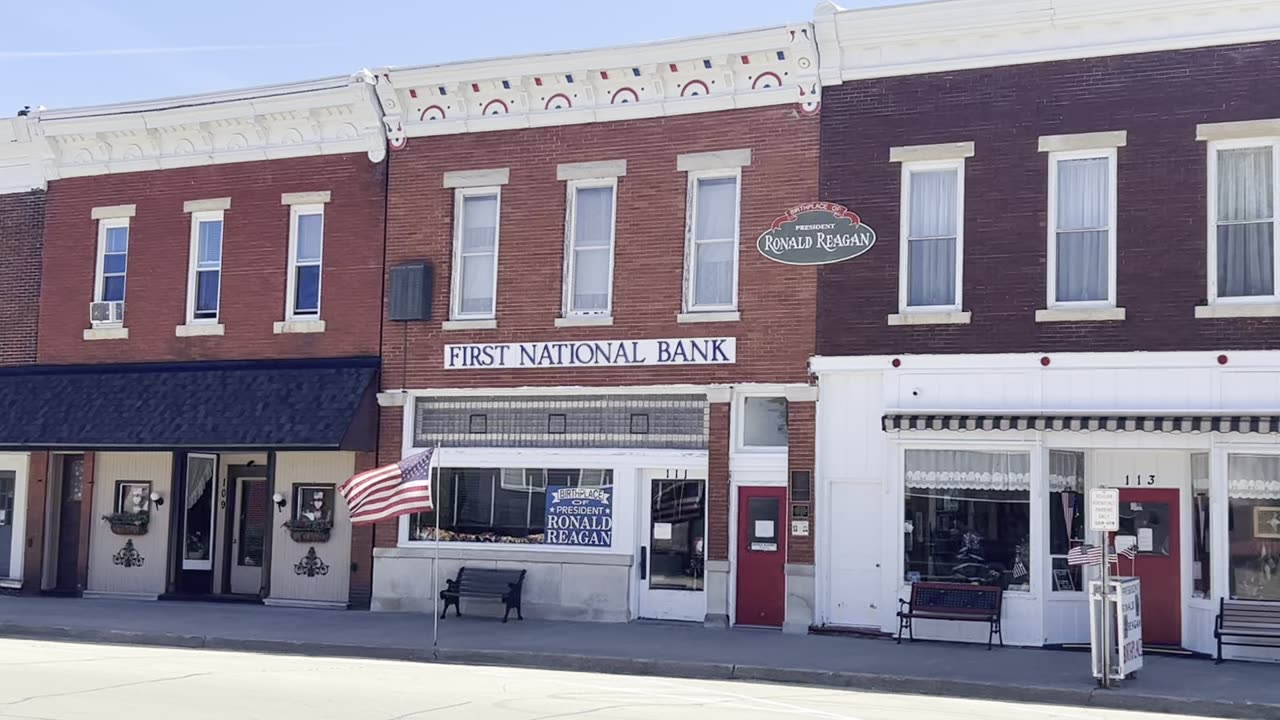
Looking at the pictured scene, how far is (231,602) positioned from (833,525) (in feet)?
33.5

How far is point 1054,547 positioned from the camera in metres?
18.4

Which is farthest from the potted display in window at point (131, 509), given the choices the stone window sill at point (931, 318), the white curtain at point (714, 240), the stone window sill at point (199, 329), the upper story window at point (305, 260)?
the stone window sill at point (931, 318)

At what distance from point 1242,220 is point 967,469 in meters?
4.58

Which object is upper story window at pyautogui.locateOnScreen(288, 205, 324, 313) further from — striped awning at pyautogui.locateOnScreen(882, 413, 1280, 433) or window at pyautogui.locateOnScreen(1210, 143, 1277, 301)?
window at pyautogui.locateOnScreen(1210, 143, 1277, 301)

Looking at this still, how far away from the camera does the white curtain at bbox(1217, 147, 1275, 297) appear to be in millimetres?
17438

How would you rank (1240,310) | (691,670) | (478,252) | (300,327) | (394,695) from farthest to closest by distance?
(300,327) < (478,252) < (1240,310) < (691,670) < (394,695)

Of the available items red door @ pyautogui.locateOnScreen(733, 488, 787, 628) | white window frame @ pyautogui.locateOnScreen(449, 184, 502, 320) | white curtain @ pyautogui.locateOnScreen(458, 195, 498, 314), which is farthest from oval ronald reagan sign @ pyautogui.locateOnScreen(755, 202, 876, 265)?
white curtain @ pyautogui.locateOnScreen(458, 195, 498, 314)

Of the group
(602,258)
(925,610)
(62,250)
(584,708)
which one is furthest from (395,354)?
(584,708)

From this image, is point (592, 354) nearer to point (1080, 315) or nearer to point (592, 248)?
point (592, 248)

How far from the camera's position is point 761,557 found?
782 inches

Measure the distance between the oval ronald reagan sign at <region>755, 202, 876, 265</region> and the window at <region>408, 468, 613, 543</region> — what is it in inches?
165

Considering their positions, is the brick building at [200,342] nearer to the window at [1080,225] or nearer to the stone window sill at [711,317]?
the stone window sill at [711,317]

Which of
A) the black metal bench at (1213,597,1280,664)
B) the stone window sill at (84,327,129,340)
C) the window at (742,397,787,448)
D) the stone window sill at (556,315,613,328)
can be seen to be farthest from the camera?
the stone window sill at (84,327,129,340)

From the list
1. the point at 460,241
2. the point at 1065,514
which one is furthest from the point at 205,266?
the point at 1065,514
